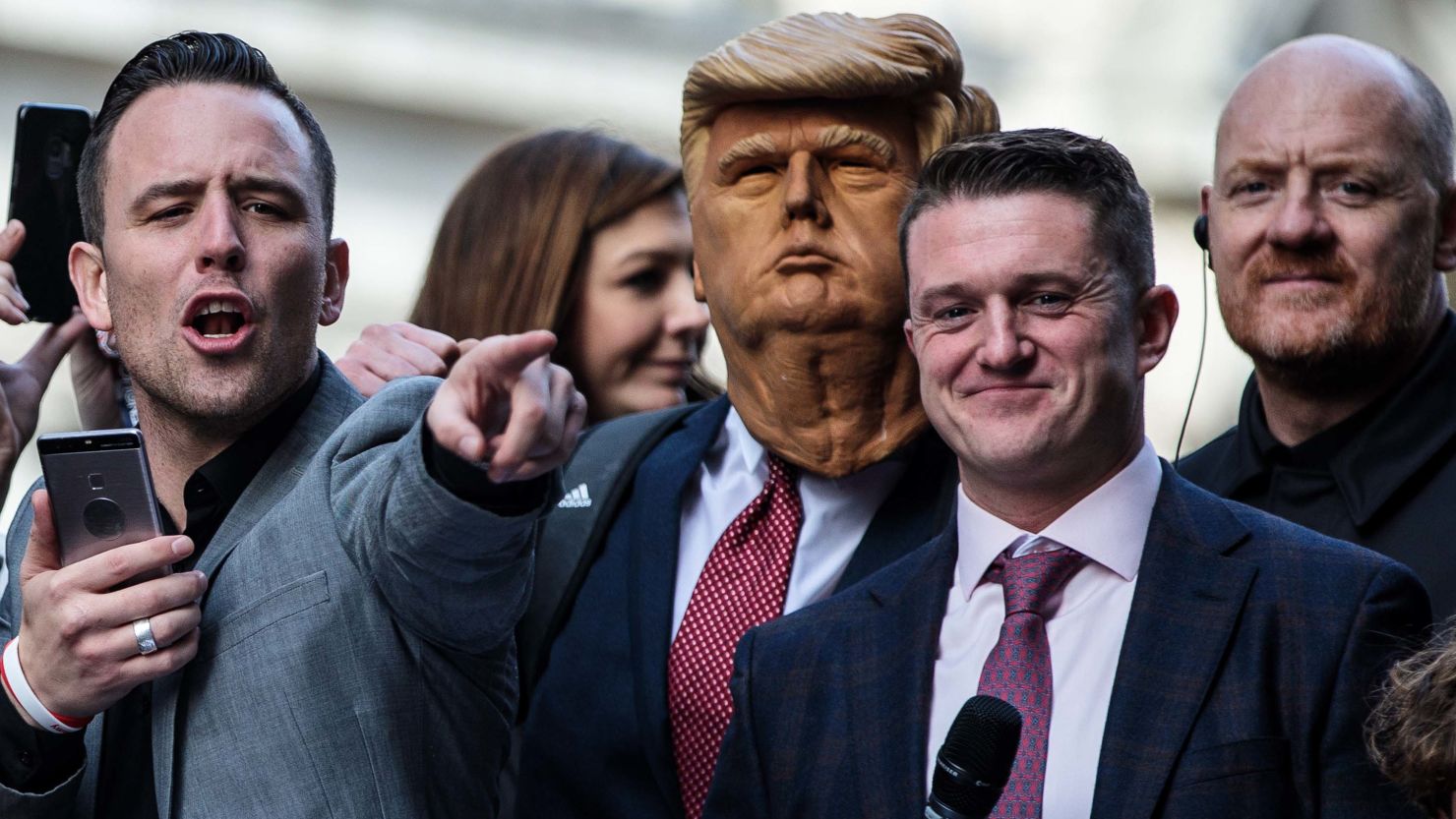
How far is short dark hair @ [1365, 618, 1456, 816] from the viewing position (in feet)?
7.30

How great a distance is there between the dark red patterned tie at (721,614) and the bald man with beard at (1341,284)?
2.20ft

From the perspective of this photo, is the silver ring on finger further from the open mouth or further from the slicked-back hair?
the slicked-back hair

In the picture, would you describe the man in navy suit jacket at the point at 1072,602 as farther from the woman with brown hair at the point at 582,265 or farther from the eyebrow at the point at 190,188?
the woman with brown hair at the point at 582,265

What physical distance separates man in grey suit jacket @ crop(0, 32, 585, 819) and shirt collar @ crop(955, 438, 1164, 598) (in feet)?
1.96


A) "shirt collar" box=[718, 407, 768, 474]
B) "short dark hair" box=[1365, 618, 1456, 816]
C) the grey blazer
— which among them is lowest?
"short dark hair" box=[1365, 618, 1456, 816]

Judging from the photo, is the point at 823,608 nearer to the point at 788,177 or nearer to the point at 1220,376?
the point at 788,177

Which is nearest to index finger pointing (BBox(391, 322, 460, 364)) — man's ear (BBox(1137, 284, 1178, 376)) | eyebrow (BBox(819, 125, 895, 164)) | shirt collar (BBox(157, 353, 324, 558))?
shirt collar (BBox(157, 353, 324, 558))

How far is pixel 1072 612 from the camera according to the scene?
2543 millimetres

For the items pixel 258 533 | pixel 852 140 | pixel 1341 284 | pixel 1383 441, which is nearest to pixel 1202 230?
pixel 1341 284

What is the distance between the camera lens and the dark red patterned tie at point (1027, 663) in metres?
2.42

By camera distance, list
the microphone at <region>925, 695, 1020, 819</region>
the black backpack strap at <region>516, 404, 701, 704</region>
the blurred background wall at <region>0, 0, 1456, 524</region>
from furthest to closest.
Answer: the blurred background wall at <region>0, 0, 1456, 524</region>
the black backpack strap at <region>516, 404, 701, 704</region>
the microphone at <region>925, 695, 1020, 819</region>

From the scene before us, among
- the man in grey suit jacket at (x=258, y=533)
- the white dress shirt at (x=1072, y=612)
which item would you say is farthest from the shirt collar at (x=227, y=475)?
the white dress shirt at (x=1072, y=612)

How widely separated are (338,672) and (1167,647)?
0.94m

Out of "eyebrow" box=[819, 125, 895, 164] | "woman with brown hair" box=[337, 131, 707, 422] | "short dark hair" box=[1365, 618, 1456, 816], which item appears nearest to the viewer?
"short dark hair" box=[1365, 618, 1456, 816]
